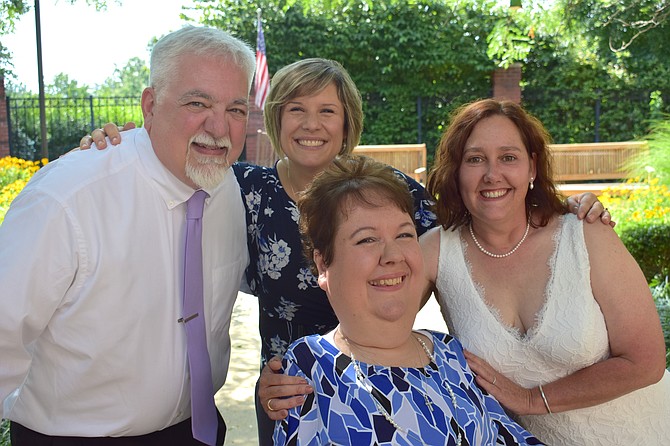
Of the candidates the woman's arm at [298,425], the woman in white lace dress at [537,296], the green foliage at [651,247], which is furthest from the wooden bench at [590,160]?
the woman's arm at [298,425]

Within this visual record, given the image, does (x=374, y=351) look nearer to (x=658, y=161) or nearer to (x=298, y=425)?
(x=298, y=425)

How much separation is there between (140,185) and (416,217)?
1230mm

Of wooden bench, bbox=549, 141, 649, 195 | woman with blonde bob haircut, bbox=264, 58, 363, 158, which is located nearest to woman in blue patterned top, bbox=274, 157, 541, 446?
woman with blonde bob haircut, bbox=264, 58, 363, 158

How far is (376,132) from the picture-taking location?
17.6 meters

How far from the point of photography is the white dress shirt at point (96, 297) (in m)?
2.29

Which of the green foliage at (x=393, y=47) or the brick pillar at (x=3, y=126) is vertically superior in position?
the green foliage at (x=393, y=47)

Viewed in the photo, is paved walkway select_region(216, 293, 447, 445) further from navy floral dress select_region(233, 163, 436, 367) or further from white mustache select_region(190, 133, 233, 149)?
white mustache select_region(190, 133, 233, 149)

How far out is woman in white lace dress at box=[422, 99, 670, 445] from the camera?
2.54 meters

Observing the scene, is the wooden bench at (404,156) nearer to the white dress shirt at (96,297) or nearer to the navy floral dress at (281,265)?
the navy floral dress at (281,265)

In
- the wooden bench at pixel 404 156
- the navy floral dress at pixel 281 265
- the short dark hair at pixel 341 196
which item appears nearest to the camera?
the short dark hair at pixel 341 196

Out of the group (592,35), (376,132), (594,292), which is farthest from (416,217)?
(376,132)

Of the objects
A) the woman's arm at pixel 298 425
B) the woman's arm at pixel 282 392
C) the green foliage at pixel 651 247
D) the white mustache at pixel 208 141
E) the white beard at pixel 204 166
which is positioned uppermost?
the white mustache at pixel 208 141

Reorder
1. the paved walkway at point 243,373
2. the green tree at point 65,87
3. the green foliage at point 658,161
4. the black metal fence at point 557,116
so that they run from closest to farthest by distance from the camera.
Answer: the paved walkway at point 243,373 < the green foliage at point 658,161 < the black metal fence at point 557,116 < the green tree at point 65,87

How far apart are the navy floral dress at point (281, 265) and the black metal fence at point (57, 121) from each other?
15.0 metres
